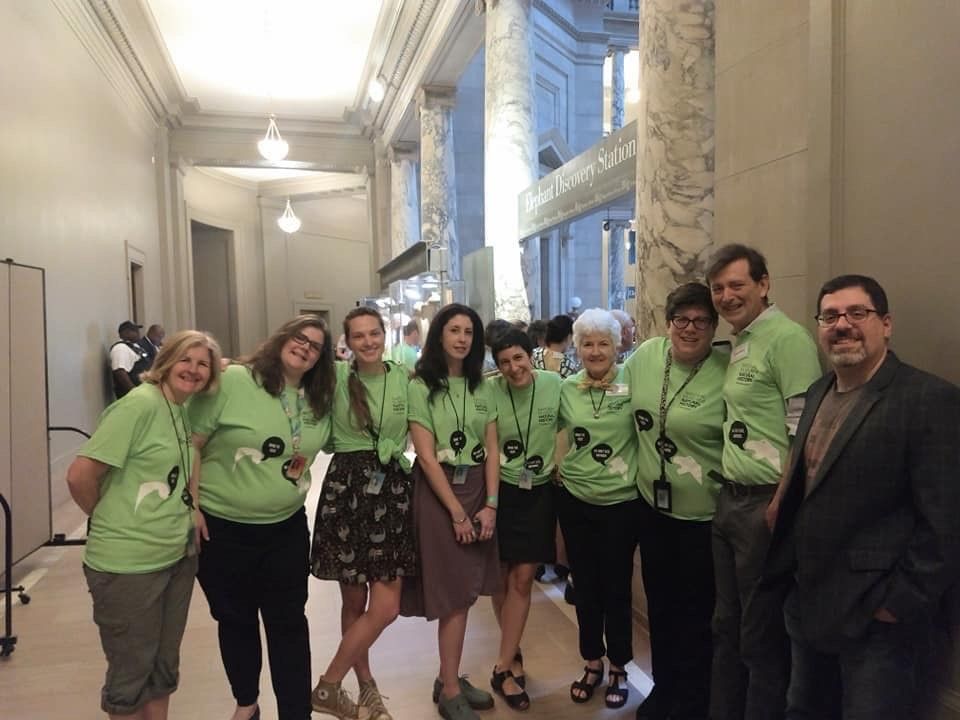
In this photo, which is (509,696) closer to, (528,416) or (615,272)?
(528,416)

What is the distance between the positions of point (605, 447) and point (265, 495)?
1.41 metres

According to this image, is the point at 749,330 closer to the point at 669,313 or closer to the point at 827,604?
the point at 669,313

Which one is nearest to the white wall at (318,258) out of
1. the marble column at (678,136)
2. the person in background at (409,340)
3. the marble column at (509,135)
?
the person in background at (409,340)

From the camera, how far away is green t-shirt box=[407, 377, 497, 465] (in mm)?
2912

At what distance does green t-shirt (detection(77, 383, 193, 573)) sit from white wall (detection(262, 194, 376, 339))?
64.9 ft

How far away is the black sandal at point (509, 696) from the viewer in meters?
3.13

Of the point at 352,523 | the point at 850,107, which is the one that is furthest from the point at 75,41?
the point at 850,107

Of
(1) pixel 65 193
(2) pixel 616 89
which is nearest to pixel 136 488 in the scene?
(1) pixel 65 193

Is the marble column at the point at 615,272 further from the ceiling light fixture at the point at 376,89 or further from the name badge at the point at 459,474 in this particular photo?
the name badge at the point at 459,474

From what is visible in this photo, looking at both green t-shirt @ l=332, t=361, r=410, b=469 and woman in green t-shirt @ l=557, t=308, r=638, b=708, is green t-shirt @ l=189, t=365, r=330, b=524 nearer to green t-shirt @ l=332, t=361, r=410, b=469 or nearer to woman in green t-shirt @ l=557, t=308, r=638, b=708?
green t-shirt @ l=332, t=361, r=410, b=469

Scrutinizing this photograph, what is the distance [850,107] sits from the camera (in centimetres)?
254

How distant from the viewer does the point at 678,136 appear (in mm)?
3715

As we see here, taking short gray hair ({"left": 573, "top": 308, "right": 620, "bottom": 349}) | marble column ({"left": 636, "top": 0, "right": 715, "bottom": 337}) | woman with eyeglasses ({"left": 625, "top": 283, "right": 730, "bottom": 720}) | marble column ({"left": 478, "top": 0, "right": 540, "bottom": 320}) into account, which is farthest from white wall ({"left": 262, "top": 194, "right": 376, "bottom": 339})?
woman with eyeglasses ({"left": 625, "top": 283, "right": 730, "bottom": 720})

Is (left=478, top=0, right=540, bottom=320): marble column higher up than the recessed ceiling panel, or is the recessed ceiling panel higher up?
the recessed ceiling panel
